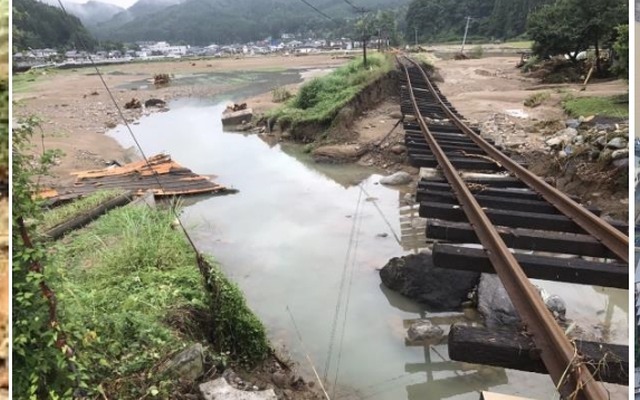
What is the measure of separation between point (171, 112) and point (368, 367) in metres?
24.3

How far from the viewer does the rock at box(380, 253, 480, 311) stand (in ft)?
17.6

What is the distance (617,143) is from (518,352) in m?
6.30

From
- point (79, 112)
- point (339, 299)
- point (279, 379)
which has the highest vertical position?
point (79, 112)

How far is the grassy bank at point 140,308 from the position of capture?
270 centimetres

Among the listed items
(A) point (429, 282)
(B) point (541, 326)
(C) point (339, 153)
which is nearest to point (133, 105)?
(C) point (339, 153)

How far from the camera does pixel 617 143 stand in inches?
300

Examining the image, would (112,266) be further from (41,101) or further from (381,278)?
(41,101)

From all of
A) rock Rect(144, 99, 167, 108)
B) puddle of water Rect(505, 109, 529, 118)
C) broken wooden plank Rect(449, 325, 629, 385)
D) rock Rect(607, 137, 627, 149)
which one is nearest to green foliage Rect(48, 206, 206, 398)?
broken wooden plank Rect(449, 325, 629, 385)

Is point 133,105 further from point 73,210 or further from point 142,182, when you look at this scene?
point 73,210

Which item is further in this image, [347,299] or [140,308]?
[347,299]

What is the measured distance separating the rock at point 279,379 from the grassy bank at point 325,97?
11.4m

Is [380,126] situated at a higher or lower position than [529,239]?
higher

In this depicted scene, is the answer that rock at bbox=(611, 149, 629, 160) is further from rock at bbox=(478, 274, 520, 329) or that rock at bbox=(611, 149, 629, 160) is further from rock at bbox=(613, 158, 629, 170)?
rock at bbox=(478, 274, 520, 329)

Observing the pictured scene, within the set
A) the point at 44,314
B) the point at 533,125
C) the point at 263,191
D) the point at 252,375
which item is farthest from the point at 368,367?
the point at 533,125
